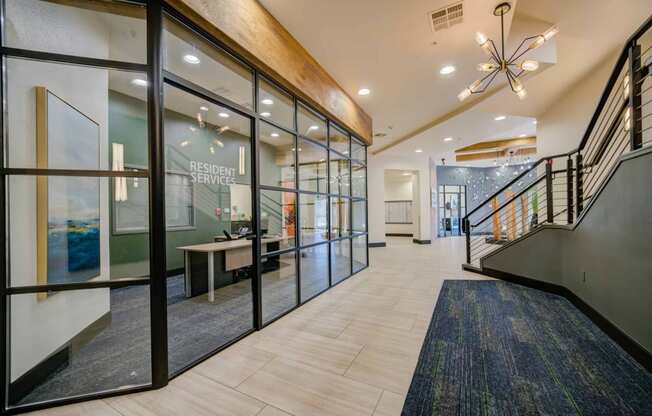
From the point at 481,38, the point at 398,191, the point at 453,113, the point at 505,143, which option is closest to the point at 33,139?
the point at 481,38

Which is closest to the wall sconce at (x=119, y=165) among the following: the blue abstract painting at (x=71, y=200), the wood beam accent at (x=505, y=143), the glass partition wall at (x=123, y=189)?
the glass partition wall at (x=123, y=189)

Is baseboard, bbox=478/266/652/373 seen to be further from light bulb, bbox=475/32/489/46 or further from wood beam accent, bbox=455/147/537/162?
wood beam accent, bbox=455/147/537/162

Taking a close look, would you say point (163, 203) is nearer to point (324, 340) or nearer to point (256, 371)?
point (256, 371)

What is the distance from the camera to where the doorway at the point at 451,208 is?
13555 millimetres

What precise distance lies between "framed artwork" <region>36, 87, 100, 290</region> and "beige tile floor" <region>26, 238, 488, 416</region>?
1.08m

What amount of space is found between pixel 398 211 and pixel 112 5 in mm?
13252

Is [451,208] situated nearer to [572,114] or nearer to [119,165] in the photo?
[572,114]

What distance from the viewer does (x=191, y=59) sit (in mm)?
2543

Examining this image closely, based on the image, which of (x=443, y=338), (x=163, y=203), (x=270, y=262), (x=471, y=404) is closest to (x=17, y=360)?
(x=163, y=203)

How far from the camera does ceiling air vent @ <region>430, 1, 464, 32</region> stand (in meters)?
2.94

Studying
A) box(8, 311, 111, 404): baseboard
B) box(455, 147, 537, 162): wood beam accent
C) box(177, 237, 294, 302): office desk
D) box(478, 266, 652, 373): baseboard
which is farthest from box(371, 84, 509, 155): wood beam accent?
box(8, 311, 111, 404): baseboard

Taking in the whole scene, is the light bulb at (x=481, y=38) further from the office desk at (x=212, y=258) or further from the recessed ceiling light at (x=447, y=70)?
the office desk at (x=212, y=258)

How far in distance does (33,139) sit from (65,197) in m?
0.50

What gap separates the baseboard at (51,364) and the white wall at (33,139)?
0.05 m
